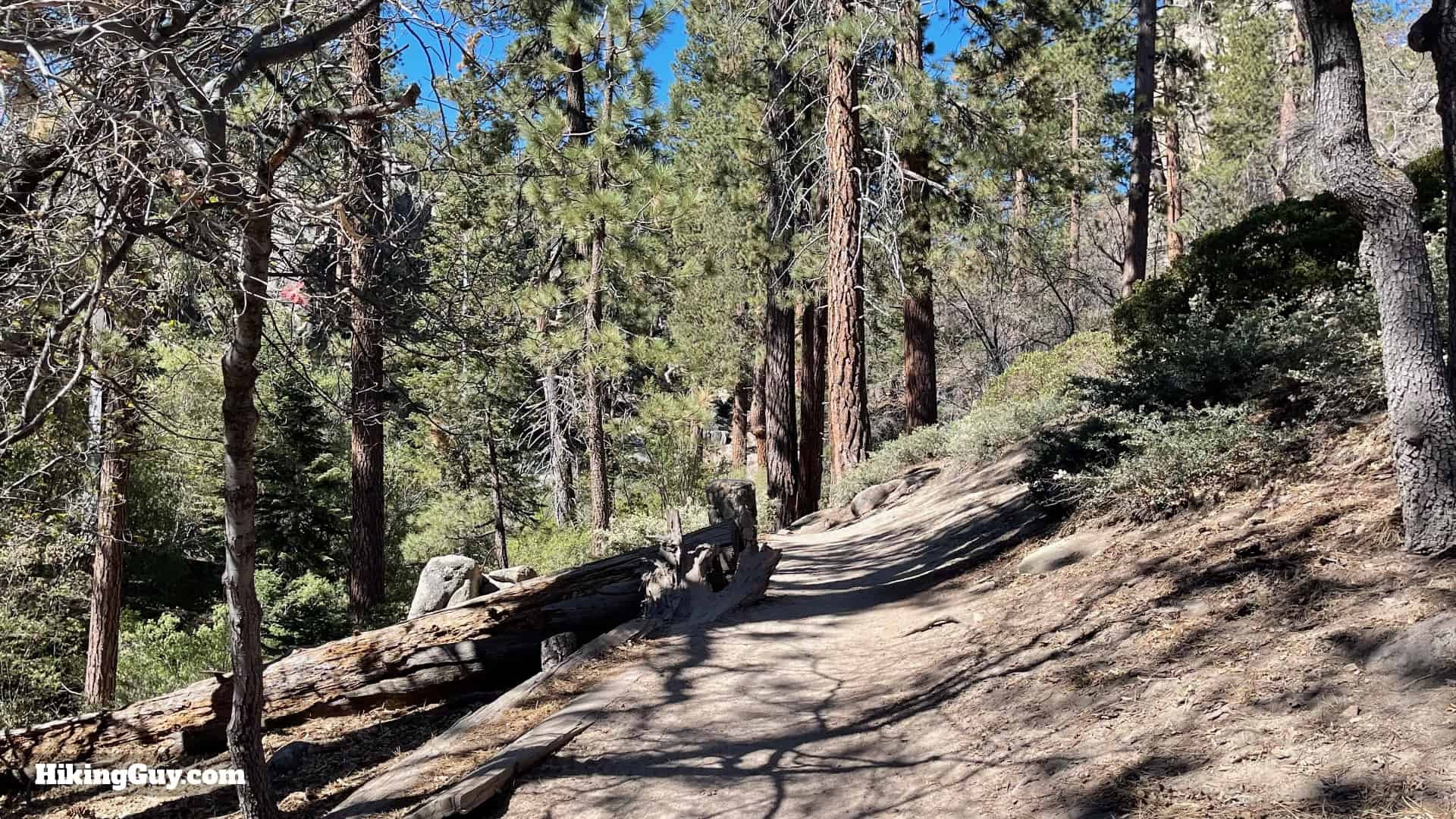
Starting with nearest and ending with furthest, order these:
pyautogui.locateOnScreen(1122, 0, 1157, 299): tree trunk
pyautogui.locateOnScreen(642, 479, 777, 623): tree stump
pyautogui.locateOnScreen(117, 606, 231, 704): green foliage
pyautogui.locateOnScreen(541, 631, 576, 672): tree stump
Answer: pyautogui.locateOnScreen(541, 631, 576, 672): tree stump, pyautogui.locateOnScreen(642, 479, 777, 623): tree stump, pyautogui.locateOnScreen(117, 606, 231, 704): green foliage, pyautogui.locateOnScreen(1122, 0, 1157, 299): tree trunk

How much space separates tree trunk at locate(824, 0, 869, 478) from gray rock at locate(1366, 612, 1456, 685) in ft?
33.7

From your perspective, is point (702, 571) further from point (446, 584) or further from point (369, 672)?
point (446, 584)

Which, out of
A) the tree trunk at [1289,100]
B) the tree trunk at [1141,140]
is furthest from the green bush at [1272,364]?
the tree trunk at [1289,100]

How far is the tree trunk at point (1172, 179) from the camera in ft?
81.5

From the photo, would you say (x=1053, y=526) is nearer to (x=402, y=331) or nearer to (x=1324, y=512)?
(x=1324, y=512)

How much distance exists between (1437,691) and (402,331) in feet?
15.0

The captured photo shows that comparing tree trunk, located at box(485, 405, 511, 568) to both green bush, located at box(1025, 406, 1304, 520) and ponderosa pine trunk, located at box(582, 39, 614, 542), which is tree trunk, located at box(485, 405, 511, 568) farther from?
green bush, located at box(1025, 406, 1304, 520)

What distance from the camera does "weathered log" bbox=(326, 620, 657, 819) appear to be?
15.9 ft

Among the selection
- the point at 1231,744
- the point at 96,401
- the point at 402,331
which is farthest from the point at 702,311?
the point at 1231,744

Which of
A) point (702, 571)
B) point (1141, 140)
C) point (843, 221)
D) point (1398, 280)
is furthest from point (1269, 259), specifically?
point (1141, 140)

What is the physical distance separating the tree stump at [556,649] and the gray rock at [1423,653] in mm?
4858

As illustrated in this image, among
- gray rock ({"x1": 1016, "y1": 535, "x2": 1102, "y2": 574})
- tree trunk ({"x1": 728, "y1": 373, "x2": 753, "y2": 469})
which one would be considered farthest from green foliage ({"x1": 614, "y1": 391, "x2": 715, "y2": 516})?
gray rock ({"x1": 1016, "y1": 535, "x2": 1102, "y2": 574})

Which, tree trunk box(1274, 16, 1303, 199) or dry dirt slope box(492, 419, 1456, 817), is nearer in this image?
dry dirt slope box(492, 419, 1456, 817)

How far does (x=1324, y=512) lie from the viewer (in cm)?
490
